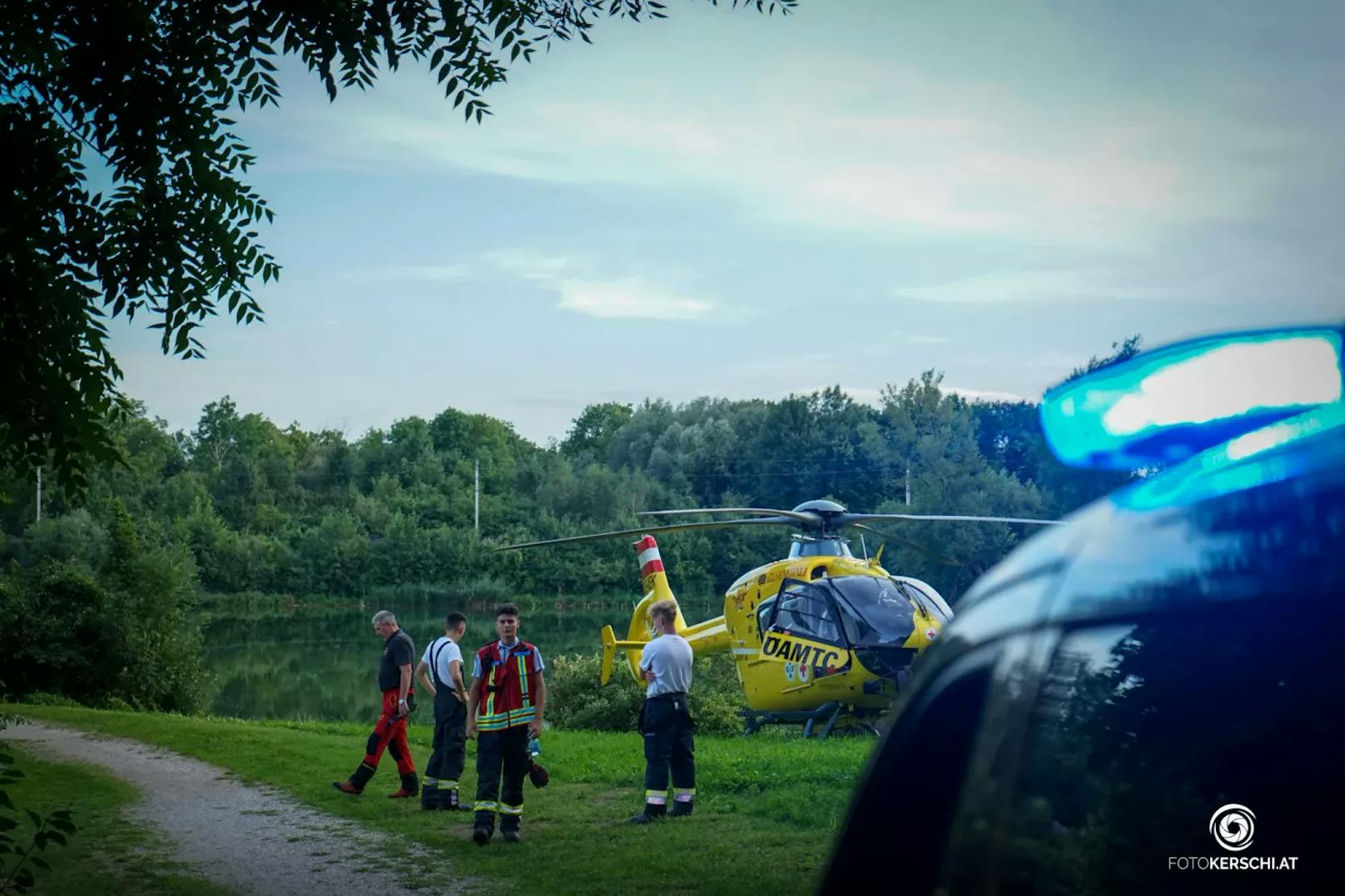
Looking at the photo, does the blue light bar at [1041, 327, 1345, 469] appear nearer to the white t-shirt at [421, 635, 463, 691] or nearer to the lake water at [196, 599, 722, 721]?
the white t-shirt at [421, 635, 463, 691]

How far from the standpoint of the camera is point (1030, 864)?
47.7 inches

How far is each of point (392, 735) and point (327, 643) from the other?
4394cm

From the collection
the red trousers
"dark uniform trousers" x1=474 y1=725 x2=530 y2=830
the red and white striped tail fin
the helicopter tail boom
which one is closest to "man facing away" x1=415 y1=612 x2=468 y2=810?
the red trousers

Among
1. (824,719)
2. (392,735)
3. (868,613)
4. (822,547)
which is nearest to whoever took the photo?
(392,735)

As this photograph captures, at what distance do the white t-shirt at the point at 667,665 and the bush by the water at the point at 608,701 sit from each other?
8094 mm

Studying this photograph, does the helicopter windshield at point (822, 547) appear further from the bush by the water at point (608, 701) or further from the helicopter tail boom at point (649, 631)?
the bush by the water at point (608, 701)

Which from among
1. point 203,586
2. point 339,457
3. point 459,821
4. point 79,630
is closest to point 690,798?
point 459,821

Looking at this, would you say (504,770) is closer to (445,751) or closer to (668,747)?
(668,747)

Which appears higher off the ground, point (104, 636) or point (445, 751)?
point (104, 636)

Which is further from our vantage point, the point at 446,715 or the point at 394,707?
the point at 394,707

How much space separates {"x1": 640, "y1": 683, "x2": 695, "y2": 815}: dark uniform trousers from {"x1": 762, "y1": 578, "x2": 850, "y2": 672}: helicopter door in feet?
17.4

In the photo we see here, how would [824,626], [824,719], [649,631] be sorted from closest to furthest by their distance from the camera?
[824,626] < [824,719] < [649,631]

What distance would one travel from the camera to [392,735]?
12.3 metres

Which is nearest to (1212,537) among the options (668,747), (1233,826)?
(1233,826)
